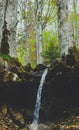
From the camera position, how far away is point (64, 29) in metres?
12.4

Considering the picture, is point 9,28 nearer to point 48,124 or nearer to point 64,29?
point 64,29

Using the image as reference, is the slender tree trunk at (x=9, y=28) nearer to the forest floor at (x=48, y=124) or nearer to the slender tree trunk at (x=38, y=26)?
the forest floor at (x=48, y=124)

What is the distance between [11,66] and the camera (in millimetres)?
8820

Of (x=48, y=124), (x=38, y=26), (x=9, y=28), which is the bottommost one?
(x=48, y=124)

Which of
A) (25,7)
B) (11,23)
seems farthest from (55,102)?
(25,7)

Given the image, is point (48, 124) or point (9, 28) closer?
point (48, 124)

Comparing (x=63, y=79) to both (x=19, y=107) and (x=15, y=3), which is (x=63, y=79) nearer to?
(x=19, y=107)

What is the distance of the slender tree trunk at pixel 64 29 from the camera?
1209 cm

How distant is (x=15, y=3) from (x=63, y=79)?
405cm

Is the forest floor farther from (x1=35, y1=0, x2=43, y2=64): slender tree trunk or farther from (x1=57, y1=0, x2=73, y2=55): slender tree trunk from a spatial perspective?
(x1=35, y1=0, x2=43, y2=64): slender tree trunk

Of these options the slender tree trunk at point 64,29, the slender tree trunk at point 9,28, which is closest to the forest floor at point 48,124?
the slender tree trunk at point 9,28

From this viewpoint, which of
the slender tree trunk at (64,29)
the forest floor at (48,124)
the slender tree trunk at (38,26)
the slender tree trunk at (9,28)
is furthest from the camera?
the slender tree trunk at (38,26)

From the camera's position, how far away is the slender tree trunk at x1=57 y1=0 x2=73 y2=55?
1209 centimetres

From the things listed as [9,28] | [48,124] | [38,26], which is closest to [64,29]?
[9,28]
